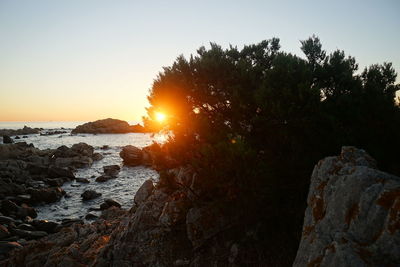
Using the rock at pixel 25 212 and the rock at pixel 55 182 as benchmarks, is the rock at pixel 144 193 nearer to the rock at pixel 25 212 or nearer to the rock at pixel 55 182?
the rock at pixel 25 212

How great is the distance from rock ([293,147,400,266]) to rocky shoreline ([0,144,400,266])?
0.01m

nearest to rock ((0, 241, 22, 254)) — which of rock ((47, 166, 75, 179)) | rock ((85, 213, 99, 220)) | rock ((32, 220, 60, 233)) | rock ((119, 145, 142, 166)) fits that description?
rock ((32, 220, 60, 233))

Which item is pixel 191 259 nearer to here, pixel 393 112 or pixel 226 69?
pixel 226 69

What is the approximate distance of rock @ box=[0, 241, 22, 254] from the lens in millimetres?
14087

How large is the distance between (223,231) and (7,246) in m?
13.1

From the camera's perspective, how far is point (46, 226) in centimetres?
1822

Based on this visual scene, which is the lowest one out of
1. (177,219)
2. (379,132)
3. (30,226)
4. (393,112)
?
(30,226)

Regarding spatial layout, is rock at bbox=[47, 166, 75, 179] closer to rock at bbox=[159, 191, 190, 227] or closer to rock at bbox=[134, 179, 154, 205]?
rock at bbox=[134, 179, 154, 205]

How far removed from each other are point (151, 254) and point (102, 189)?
855 inches

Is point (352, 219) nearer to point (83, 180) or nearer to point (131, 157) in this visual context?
point (83, 180)

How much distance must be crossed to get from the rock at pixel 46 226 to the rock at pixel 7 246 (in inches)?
128

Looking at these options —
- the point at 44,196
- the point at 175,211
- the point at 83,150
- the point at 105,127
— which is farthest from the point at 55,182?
the point at 105,127

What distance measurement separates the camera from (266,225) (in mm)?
9562

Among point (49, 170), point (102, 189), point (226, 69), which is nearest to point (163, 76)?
point (226, 69)
